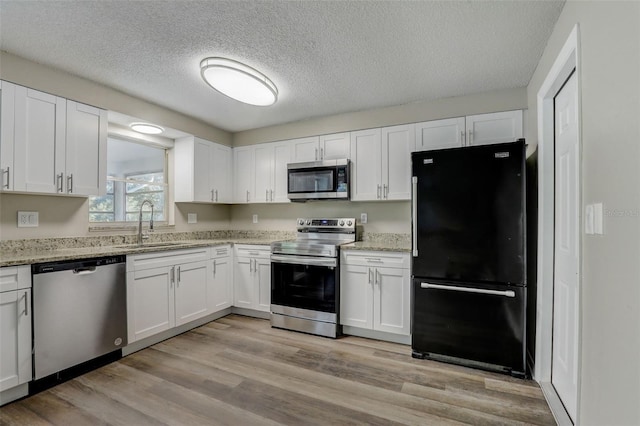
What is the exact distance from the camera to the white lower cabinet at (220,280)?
338 centimetres

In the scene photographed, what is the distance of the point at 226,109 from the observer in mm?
3332

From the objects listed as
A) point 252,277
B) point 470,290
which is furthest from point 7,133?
point 470,290

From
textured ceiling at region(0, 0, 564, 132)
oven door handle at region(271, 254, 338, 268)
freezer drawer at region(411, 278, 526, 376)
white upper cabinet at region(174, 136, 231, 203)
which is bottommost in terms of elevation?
freezer drawer at region(411, 278, 526, 376)

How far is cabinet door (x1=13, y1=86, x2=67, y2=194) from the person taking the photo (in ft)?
7.23

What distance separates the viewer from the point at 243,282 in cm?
360

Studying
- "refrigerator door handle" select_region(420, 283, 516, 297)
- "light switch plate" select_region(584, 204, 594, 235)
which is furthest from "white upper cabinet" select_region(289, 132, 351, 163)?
"light switch plate" select_region(584, 204, 594, 235)

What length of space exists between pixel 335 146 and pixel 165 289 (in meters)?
2.38

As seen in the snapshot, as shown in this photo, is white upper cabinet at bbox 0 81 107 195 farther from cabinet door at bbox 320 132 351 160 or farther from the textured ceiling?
cabinet door at bbox 320 132 351 160

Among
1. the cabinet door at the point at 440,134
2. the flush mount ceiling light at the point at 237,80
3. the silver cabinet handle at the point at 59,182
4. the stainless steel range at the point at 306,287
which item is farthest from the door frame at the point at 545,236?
the silver cabinet handle at the point at 59,182

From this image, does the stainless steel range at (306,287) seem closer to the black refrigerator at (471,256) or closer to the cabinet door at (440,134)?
the black refrigerator at (471,256)

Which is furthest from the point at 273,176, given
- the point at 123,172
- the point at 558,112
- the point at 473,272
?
the point at 558,112

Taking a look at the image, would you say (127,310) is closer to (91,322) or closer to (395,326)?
(91,322)

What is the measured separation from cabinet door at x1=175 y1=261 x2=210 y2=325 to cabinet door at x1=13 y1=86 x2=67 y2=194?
50.1 inches

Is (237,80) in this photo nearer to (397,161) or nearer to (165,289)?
(397,161)
